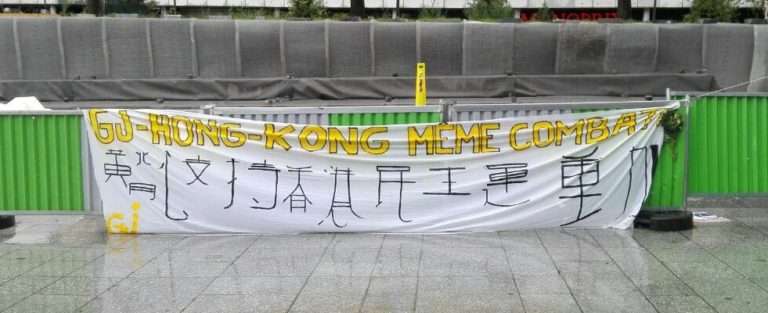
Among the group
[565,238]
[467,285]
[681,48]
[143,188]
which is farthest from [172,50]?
[467,285]

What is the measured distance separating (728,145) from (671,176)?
0.73 meters

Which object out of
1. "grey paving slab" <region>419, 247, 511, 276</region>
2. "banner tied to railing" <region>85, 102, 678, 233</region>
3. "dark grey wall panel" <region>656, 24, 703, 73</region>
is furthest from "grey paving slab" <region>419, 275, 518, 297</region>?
"dark grey wall panel" <region>656, 24, 703, 73</region>

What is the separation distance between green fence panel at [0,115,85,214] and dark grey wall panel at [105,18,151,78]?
849cm

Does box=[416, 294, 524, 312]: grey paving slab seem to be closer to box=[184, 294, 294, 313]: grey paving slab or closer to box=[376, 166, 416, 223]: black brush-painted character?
box=[184, 294, 294, 313]: grey paving slab

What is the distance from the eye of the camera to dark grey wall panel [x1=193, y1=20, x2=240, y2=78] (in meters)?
17.4

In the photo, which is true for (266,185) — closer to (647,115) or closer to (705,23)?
(647,115)

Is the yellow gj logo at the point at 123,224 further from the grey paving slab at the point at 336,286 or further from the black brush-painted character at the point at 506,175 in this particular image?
the black brush-painted character at the point at 506,175

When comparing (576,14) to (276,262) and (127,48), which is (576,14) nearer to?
(127,48)

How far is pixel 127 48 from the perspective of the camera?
17.5 meters

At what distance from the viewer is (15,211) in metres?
9.28

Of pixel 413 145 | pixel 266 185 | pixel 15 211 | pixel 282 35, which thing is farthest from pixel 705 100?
pixel 282 35

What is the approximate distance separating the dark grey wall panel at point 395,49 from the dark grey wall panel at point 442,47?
245 millimetres

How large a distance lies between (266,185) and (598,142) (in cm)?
353

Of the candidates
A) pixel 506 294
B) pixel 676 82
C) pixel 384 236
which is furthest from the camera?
pixel 676 82
